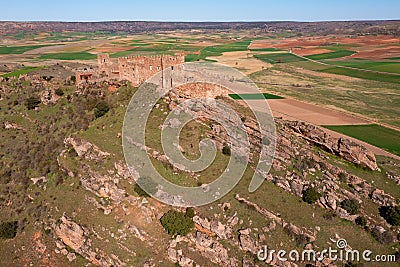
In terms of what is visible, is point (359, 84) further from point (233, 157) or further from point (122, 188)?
point (122, 188)

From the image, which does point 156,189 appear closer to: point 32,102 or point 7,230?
point 7,230

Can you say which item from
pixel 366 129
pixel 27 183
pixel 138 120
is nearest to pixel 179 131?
pixel 138 120

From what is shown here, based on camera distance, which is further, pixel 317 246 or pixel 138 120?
pixel 138 120

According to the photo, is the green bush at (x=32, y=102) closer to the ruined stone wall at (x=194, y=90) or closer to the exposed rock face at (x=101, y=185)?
the exposed rock face at (x=101, y=185)
